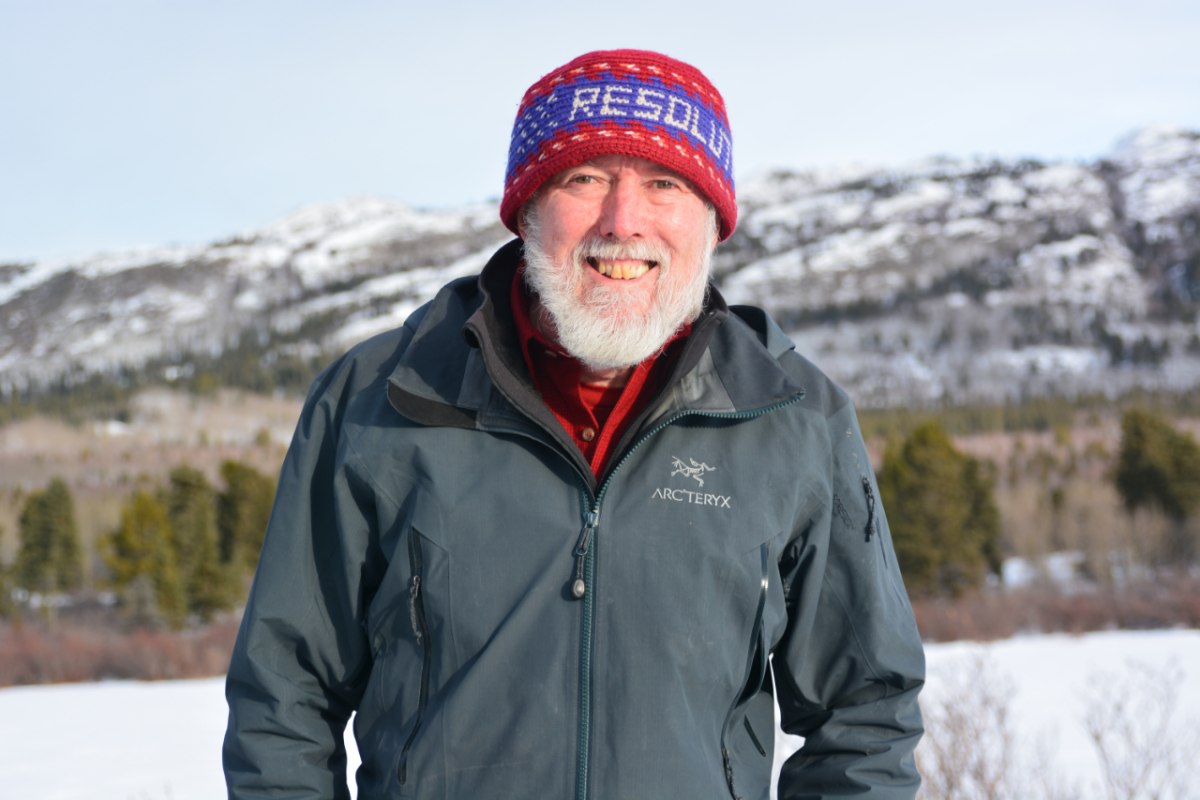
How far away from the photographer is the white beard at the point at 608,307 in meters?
2.29

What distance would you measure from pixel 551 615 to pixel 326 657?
0.54 meters

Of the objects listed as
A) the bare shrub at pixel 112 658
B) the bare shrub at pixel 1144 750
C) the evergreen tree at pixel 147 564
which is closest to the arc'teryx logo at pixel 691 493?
the bare shrub at pixel 1144 750

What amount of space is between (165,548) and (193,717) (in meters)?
21.3

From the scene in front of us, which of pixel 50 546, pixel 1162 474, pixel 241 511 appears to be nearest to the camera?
pixel 1162 474

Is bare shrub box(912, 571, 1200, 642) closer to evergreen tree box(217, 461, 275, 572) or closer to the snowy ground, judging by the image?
the snowy ground

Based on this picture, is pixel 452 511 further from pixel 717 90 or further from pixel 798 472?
pixel 717 90

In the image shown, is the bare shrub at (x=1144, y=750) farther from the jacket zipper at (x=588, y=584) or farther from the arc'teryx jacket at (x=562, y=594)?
the jacket zipper at (x=588, y=584)

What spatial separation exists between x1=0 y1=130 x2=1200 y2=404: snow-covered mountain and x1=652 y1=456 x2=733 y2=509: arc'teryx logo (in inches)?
3813

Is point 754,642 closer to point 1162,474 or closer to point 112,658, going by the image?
point 112,658

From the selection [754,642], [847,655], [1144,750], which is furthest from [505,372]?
[1144,750]

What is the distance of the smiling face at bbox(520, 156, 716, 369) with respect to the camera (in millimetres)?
→ 2303

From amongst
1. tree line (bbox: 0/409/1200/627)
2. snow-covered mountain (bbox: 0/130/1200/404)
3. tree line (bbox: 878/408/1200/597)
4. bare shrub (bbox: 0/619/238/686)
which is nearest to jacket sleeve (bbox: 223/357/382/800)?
bare shrub (bbox: 0/619/238/686)

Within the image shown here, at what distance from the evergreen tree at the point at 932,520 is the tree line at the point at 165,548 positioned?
23025mm

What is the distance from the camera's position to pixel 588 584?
204cm
